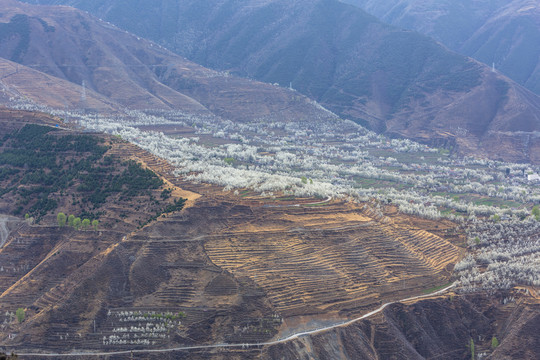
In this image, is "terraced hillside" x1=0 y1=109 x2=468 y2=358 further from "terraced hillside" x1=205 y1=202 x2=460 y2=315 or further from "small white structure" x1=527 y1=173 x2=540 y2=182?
"small white structure" x1=527 y1=173 x2=540 y2=182

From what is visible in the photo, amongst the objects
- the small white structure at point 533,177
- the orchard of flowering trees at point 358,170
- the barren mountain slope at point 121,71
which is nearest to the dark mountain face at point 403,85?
the orchard of flowering trees at point 358,170

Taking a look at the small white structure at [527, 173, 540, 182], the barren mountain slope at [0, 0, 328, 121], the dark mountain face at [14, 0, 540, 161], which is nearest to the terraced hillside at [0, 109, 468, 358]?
the small white structure at [527, 173, 540, 182]

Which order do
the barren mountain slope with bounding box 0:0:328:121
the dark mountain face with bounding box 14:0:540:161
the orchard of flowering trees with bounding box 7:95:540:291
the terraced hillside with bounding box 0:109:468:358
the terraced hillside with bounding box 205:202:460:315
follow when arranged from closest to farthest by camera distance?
1. the terraced hillside with bounding box 0:109:468:358
2. the terraced hillside with bounding box 205:202:460:315
3. the orchard of flowering trees with bounding box 7:95:540:291
4. the dark mountain face with bounding box 14:0:540:161
5. the barren mountain slope with bounding box 0:0:328:121

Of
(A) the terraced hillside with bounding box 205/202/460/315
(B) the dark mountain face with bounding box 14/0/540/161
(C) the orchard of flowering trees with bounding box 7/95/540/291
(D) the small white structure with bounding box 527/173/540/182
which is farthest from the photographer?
(B) the dark mountain face with bounding box 14/0/540/161

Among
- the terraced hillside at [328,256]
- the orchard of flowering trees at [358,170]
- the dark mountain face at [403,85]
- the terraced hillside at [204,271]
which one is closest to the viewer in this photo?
the terraced hillside at [204,271]

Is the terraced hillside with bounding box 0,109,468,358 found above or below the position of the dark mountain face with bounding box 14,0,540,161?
below

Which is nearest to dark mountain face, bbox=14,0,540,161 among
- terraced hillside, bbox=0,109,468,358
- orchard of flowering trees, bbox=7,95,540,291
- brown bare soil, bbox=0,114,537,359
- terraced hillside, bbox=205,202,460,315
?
orchard of flowering trees, bbox=7,95,540,291

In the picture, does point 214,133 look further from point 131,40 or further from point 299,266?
point 299,266

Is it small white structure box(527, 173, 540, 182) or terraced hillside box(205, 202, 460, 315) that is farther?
small white structure box(527, 173, 540, 182)

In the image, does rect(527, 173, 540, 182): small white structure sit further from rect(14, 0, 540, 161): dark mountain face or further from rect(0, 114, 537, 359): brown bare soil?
rect(0, 114, 537, 359): brown bare soil

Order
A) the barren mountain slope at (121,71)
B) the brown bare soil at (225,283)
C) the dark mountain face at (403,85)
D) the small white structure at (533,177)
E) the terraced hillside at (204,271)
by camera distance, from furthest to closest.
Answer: the barren mountain slope at (121,71), the dark mountain face at (403,85), the small white structure at (533,177), the terraced hillside at (204,271), the brown bare soil at (225,283)

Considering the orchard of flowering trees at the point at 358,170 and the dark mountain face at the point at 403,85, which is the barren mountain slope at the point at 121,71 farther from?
the dark mountain face at the point at 403,85

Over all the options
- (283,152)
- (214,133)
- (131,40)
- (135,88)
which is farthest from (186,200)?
(131,40)
